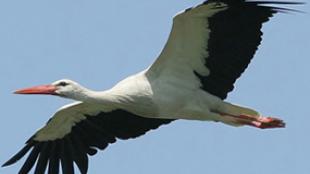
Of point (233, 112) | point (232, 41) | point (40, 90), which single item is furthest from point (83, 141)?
point (232, 41)

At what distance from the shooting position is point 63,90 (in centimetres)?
1461

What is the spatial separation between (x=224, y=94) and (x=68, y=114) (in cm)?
203

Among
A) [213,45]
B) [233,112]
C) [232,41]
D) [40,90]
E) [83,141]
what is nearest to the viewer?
[232,41]

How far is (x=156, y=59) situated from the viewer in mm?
14352

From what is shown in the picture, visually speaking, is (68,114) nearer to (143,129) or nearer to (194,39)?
(143,129)

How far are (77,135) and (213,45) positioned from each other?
94.4 inches

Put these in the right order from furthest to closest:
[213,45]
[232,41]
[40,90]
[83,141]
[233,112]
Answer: [83,141] → [40,90] → [233,112] → [213,45] → [232,41]

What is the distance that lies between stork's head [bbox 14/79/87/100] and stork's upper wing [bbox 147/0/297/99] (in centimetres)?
82

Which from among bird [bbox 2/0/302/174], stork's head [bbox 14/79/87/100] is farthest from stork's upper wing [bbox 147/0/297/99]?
stork's head [bbox 14/79/87/100]

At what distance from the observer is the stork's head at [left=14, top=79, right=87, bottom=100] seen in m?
14.6

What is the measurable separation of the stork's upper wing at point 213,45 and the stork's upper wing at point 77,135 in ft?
3.47

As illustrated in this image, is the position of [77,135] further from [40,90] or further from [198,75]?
[198,75]

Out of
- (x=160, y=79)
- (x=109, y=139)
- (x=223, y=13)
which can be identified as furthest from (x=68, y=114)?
(x=223, y=13)

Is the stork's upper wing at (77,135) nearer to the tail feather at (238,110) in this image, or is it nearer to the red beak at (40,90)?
the red beak at (40,90)
